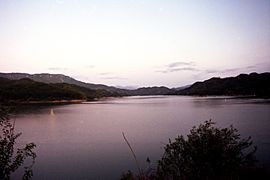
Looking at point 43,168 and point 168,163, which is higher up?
point 168,163

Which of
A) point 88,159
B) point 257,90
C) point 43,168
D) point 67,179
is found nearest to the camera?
point 67,179

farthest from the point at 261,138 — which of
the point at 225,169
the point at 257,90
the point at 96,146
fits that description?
the point at 257,90

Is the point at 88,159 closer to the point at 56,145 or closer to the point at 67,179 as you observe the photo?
the point at 67,179

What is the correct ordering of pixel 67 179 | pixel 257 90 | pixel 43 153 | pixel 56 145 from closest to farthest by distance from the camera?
pixel 67 179 < pixel 43 153 < pixel 56 145 < pixel 257 90

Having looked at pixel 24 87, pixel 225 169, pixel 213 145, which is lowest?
pixel 225 169

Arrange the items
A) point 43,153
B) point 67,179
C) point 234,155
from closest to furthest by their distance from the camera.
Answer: point 234,155
point 67,179
point 43,153

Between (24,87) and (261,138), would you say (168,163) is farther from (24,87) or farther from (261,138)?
(24,87)

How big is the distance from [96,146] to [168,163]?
748 inches

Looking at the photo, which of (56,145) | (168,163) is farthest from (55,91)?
(168,163)

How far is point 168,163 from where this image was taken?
10.4m

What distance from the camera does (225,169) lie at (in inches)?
411

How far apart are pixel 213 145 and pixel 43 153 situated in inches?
803

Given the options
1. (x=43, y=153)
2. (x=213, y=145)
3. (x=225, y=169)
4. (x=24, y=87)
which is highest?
(x=24, y=87)

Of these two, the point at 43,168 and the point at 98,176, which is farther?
the point at 43,168
